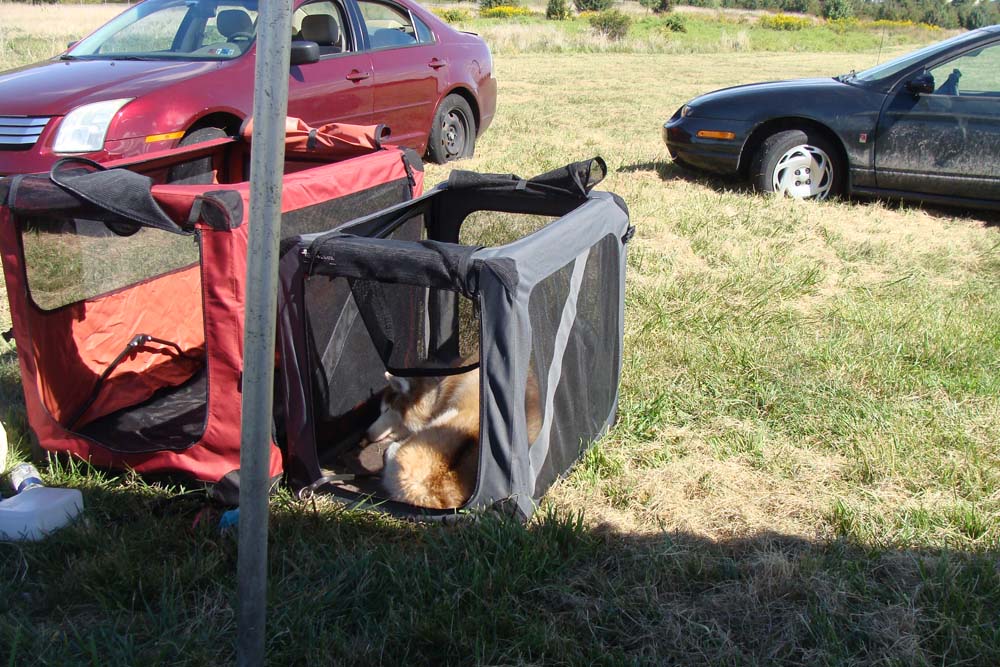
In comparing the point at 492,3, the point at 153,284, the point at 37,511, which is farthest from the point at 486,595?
the point at 492,3

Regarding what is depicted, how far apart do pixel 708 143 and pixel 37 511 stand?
577cm

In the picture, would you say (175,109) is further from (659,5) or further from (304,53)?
(659,5)

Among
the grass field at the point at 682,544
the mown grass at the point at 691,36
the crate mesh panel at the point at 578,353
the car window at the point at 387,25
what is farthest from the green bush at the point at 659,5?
the crate mesh panel at the point at 578,353

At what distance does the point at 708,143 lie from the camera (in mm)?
6910

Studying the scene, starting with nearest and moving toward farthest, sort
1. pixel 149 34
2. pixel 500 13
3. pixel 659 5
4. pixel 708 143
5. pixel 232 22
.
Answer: pixel 232 22 < pixel 149 34 < pixel 708 143 < pixel 500 13 < pixel 659 5

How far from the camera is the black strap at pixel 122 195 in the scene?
8.04ft

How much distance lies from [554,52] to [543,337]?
22.7 m

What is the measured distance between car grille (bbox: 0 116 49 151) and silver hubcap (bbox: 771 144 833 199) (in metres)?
5.08

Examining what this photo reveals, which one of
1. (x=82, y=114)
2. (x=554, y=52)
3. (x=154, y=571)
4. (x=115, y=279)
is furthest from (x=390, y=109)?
(x=554, y=52)

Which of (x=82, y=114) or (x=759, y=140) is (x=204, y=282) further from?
(x=759, y=140)

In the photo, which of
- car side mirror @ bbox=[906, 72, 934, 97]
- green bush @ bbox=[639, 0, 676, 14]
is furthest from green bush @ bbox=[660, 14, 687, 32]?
car side mirror @ bbox=[906, 72, 934, 97]

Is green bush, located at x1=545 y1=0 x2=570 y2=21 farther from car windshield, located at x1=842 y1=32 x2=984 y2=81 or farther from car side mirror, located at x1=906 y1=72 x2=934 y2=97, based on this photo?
car side mirror, located at x1=906 y1=72 x2=934 y2=97

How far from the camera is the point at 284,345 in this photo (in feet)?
8.52

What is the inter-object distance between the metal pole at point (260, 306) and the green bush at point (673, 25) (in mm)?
37142
